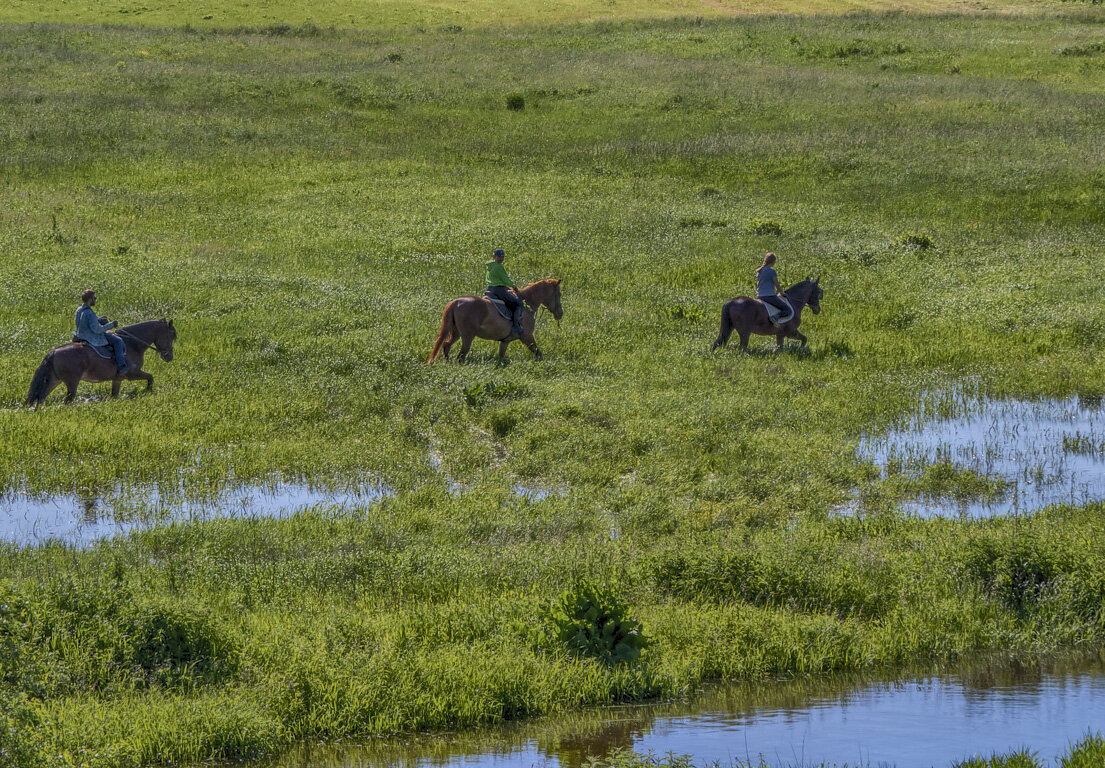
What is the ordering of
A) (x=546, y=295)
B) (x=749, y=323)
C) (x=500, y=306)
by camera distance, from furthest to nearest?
(x=546, y=295)
(x=749, y=323)
(x=500, y=306)

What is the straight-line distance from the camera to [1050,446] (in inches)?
658

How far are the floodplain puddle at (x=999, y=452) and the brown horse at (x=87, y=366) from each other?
12787mm

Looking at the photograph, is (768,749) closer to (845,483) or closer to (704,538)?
(704,538)

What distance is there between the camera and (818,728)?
8.59 metres

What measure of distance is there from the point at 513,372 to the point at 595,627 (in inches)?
456

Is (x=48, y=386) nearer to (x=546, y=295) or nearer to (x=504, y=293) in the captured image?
(x=504, y=293)

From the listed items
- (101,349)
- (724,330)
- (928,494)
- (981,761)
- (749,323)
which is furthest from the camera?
(724,330)

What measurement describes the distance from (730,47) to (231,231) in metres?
38.9

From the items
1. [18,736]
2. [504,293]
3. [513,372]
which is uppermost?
[504,293]

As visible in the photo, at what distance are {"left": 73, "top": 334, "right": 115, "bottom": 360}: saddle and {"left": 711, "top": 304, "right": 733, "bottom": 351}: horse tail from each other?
11.5 metres

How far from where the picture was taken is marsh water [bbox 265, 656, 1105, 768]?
8.06 metres

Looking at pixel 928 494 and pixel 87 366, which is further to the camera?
pixel 87 366

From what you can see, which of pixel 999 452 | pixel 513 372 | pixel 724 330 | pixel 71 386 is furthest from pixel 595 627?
pixel 724 330

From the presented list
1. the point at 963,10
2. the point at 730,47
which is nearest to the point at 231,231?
the point at 730,47
